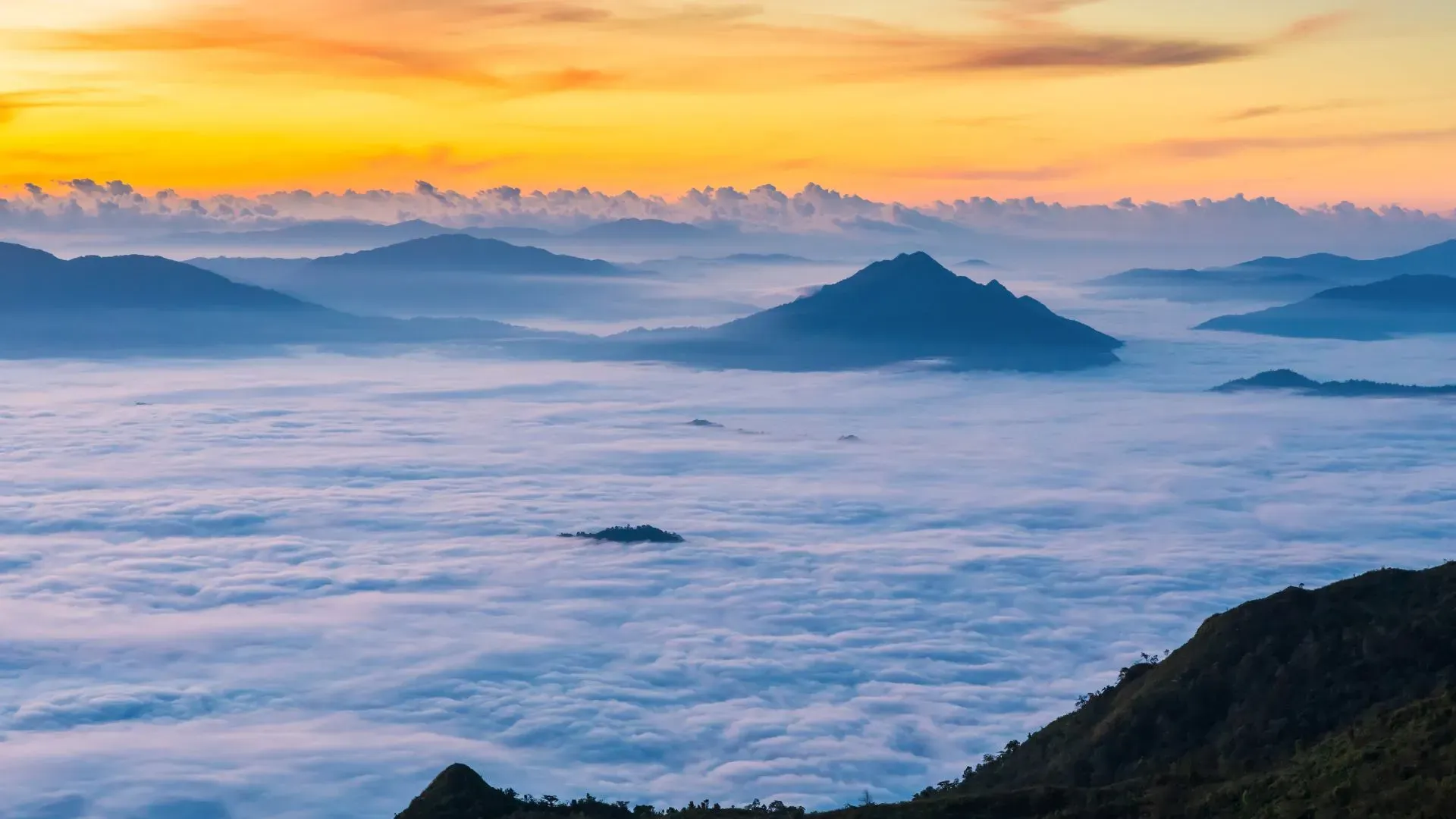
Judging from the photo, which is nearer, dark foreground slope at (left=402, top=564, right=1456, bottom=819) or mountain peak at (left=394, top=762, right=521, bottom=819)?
dark foreground slope at (left=402, top=564, right=1456, bottom=819)

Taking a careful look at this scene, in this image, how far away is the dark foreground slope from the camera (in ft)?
132

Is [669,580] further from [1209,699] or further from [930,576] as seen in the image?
[1209,699]

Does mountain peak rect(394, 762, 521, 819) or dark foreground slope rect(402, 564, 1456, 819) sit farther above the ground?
dark foreground slope rect(402, 564, 1456, 819)

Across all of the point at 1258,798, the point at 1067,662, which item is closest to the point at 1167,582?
the point at 1067,662

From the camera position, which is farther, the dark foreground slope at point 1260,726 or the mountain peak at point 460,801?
the mountain peak at point 460,801

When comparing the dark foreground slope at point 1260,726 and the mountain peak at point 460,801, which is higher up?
the dark foreground slope at point 1260,726

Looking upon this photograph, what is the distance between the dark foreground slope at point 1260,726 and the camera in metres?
40.3

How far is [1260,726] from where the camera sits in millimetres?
55562

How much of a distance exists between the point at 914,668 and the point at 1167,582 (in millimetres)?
63953

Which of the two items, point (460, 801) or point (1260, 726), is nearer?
point (460, 801)

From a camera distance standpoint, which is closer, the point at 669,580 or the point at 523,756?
the point at 523,756

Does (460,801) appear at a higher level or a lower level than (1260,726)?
lower

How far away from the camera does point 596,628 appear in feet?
545

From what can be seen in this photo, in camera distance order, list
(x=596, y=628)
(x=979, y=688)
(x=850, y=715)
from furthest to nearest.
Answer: (x=596, y=628), (x=979, y=688), (x=850, y=715)
